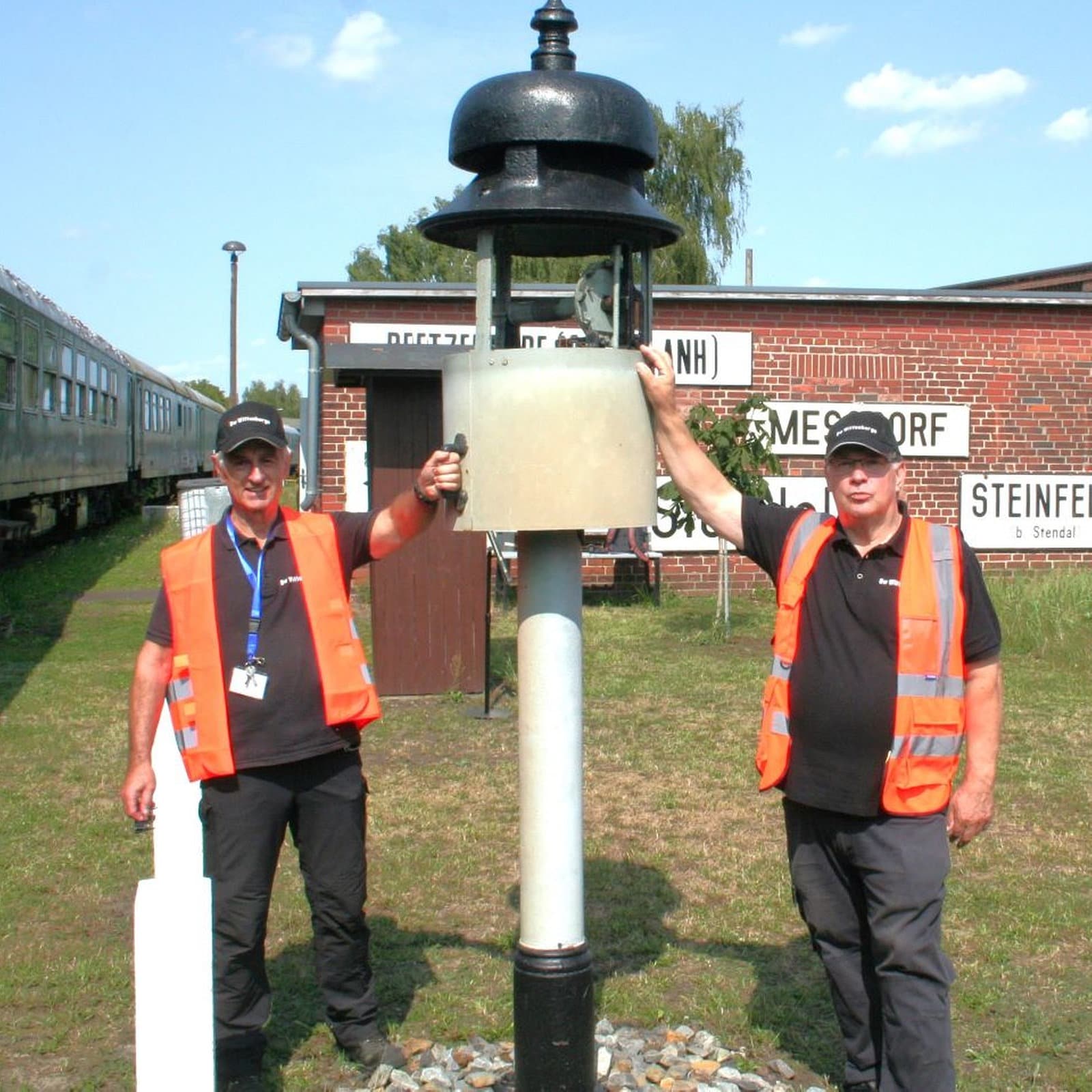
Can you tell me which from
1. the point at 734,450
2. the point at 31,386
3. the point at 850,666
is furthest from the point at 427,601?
the point at 31,386

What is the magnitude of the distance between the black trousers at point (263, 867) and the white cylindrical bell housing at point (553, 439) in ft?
3.07

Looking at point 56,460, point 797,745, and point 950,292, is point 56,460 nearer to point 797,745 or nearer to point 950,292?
point 950,292

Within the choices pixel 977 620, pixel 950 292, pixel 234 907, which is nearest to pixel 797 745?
pixel 977 620

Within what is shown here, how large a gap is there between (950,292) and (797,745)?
42.3ft

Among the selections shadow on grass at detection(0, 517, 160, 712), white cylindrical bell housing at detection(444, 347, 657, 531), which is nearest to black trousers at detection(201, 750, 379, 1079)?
white cylindrical bell housing at detection(444, 347, 657, 531)

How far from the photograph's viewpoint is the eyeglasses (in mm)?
3859

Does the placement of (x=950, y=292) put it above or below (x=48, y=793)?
above

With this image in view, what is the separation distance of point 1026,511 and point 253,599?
532 inches

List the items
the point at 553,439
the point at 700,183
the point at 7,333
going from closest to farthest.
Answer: the point at 553,439, the point at 7,333, the point at 700,183

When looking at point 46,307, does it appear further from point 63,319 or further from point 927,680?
point 927,680

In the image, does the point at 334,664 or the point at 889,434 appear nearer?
the point at 889,434

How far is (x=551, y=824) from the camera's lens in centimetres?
398

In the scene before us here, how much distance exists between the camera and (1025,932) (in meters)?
5.58

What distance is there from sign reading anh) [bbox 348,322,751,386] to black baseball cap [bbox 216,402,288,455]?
35.3 ft
